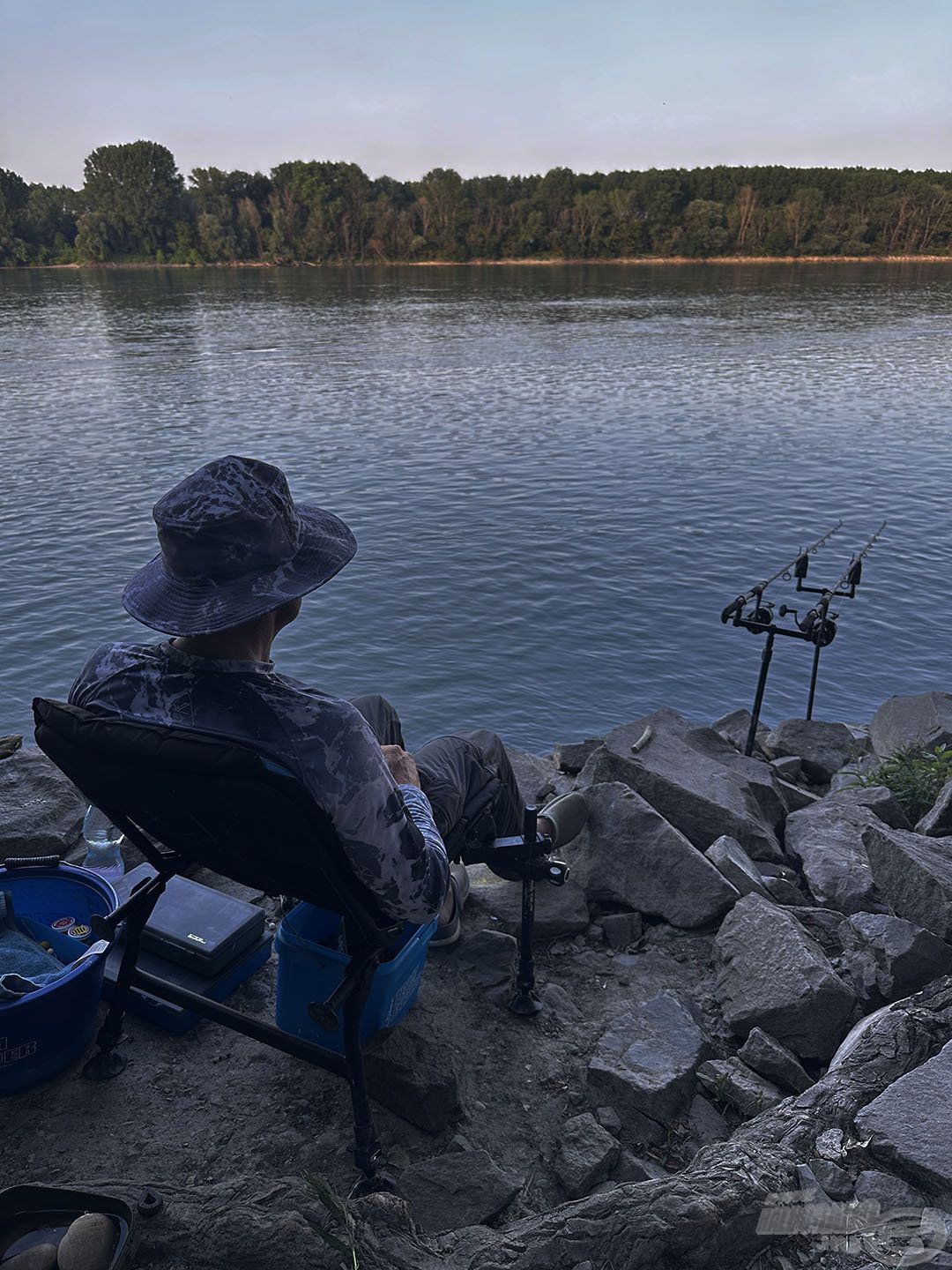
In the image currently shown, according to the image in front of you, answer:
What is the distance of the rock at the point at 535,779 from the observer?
22.5ft

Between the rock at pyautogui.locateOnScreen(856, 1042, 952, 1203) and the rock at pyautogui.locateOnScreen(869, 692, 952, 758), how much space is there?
243 inches

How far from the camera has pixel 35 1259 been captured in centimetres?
262

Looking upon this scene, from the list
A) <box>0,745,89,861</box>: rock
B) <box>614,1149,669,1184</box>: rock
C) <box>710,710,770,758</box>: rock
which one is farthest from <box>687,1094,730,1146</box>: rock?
<box>710,710,770,758</box>: rock

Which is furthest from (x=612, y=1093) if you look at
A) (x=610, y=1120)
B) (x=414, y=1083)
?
(x=414, y=1083)

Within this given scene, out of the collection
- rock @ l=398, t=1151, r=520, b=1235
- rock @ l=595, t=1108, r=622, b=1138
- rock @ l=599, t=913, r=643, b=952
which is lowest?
rock @ l=599, t=913, r=643, b=952

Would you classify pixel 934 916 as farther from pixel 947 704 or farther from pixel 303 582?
pixel 947 704

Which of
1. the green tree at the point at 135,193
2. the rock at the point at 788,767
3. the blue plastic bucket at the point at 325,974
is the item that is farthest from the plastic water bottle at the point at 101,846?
the green tree at the point at 135,193

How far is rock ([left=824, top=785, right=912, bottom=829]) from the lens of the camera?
6605 millimetres

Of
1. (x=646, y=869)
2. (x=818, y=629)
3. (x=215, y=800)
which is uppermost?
(x=215, y=800)

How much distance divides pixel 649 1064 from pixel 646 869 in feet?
4.02

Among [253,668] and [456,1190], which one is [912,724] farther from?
[253,668]

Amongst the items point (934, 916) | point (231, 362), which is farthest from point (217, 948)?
point (231, 362)

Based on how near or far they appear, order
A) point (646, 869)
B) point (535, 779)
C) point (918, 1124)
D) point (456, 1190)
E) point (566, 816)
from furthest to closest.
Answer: point (535, 779), point (646, 869), point (566, 816), point (456, 1190), point (918, 1124)

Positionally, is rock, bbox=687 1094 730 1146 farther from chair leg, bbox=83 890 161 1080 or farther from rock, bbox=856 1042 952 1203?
chair leg, bbox=83 890 161 1080
